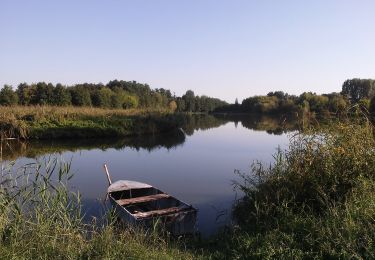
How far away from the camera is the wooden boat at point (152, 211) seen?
8.38 m

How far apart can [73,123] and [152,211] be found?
24.3m

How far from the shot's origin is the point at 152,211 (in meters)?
8.70

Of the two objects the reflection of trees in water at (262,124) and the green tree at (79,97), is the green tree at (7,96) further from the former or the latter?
the reflection of trees in water at (262,124)

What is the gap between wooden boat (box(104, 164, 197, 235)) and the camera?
330 inches

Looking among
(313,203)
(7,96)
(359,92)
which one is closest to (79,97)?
(7,96)

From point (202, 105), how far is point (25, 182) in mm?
135187

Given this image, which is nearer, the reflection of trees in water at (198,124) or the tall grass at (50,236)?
the tall grass at (50,236)

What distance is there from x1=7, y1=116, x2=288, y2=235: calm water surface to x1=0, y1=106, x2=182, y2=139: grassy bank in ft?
7.84

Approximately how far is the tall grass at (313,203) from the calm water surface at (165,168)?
1.81 meters

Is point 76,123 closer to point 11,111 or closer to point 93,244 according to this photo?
A: point 11,111

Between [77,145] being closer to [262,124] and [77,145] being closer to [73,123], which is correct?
[73,123]

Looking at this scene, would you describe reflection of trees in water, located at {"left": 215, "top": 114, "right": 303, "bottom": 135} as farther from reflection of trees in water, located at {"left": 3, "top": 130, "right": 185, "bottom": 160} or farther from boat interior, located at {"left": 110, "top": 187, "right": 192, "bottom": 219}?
reflection of trees in water, located at {"left": 3, "top": 130, "right": 185, "bottom": 160}

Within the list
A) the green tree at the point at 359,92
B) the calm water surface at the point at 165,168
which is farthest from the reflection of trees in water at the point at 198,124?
the green tree at the point at 359,92

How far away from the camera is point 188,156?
75.8 feet
